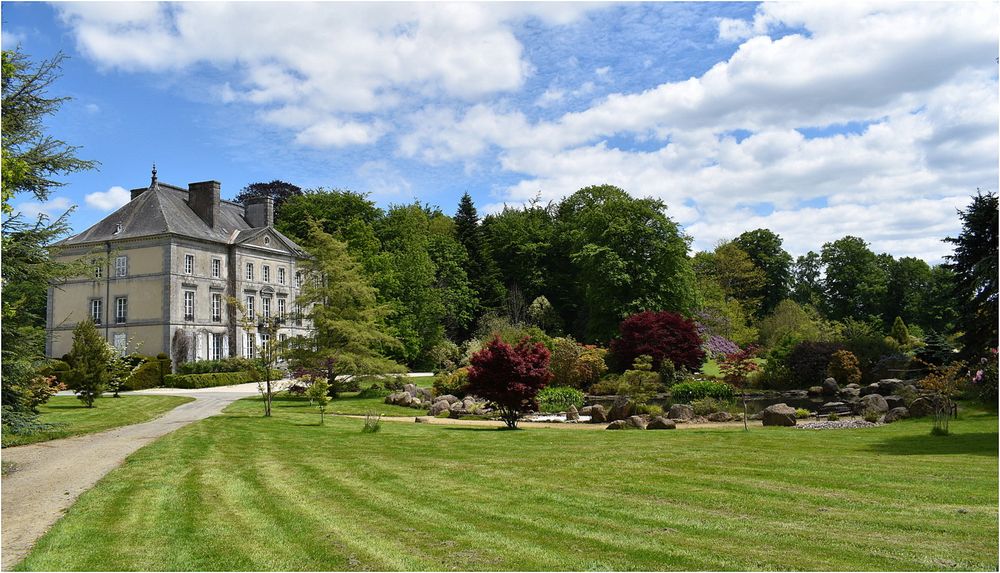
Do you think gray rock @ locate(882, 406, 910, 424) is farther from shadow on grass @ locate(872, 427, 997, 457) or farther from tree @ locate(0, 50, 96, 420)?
tree @ locate(0, 50, 96, 420)

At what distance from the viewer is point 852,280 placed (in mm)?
72938

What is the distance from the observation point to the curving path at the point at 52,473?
852 cm

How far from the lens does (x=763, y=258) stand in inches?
2960

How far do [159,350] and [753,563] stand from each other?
44103 mm

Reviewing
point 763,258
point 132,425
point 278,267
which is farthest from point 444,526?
point 763,258

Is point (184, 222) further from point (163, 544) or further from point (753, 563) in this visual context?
point (753, 563)

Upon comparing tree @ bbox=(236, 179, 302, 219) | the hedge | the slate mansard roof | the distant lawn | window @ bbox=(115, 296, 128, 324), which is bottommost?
the distant lawn

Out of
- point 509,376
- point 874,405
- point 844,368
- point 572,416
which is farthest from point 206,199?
point 874,405

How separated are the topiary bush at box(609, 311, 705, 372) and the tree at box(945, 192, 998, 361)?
55.1 feet

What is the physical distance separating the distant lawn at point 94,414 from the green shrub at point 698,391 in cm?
2084

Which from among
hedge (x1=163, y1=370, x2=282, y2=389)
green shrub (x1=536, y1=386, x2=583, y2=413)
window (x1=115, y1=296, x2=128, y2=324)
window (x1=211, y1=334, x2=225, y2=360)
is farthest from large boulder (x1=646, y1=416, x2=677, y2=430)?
window (x1=115, y1=296, x2=128, y2=324)

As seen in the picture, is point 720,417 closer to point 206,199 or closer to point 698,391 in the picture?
point 698,391

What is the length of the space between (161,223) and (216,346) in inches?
334

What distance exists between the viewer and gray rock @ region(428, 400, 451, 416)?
1074 inches
